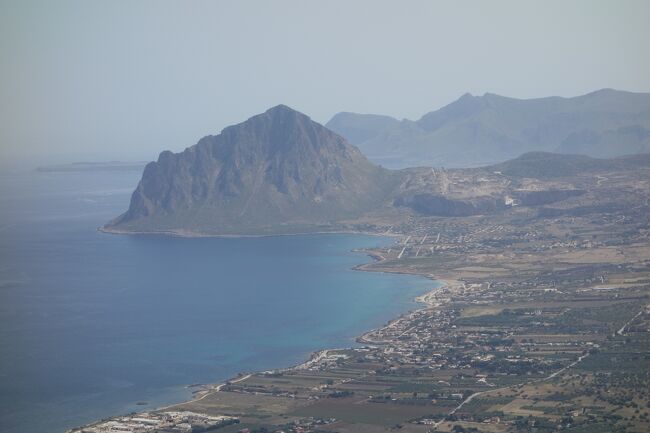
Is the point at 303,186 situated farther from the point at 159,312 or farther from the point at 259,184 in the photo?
the point at 159,312

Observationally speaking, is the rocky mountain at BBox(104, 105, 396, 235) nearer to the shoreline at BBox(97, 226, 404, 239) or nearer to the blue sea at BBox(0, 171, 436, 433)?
the shoreline at BBox(97, 226, 404, 239)

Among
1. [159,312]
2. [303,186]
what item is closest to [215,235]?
[303,186]

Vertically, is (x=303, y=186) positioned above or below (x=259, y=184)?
below

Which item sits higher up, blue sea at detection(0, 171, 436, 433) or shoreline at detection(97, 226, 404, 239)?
shoreline at detection(97, 226, 404, 239)

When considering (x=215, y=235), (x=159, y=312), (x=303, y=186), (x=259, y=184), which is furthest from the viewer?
(x=259, y=184)

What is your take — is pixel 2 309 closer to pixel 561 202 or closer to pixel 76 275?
pixel 76 275

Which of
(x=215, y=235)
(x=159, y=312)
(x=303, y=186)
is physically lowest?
(x=159, y=312)

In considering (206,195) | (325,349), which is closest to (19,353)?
(325,349)

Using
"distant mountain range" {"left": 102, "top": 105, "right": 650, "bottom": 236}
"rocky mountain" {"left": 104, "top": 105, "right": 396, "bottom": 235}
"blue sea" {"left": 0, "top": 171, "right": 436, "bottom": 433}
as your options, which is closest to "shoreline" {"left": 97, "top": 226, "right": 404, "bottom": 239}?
"distant mountain range" {"left": 102, "top": 105, "right": 650, "bottom": 236}
